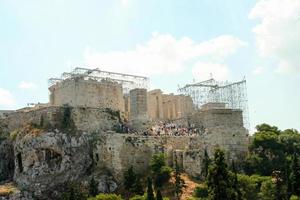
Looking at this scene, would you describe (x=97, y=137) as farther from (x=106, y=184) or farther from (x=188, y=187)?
(x=188, y=187)

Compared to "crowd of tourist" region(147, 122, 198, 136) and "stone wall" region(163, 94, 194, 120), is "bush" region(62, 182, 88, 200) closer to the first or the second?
"crowd of tourist" region(147, 122, 198, 136)

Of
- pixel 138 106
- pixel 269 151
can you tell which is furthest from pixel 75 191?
pixel 269 151

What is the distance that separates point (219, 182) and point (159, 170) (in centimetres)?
1295

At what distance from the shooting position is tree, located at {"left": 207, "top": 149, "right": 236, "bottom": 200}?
44188 millimetres

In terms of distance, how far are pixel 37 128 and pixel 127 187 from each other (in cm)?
1359

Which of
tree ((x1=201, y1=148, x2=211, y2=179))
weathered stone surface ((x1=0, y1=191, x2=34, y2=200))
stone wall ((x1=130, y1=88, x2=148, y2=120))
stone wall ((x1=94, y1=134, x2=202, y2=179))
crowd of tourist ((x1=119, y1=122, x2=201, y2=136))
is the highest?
stone wall ((x1=130, y1=88, x2=148, y2=120))

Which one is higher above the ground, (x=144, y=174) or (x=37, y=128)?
(x=37, y=128)

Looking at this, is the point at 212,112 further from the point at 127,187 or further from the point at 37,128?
the point at 37,128

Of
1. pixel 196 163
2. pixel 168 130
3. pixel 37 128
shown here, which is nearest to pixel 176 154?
pixel 196 163

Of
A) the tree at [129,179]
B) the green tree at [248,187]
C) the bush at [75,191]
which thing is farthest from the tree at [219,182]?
the bush at [75,191]

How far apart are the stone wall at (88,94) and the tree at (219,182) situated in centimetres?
2499

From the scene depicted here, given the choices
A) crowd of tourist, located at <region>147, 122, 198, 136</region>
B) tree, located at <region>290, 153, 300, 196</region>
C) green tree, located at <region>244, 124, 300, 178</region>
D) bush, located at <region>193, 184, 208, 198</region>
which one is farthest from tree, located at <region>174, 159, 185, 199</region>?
crowd of tourist, located at <region>147, 122, 198, 136</region>

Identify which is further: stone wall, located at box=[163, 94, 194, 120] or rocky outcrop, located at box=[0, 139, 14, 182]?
stone wall, located at box=[163, 94, 194, 120]

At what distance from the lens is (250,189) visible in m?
52.1
